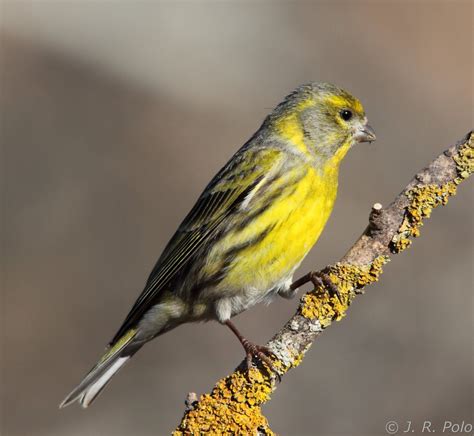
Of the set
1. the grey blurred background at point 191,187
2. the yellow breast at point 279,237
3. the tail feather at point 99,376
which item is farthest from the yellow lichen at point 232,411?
the grey blurred background at point 191,187

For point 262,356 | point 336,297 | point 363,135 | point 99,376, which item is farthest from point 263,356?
point 363,135

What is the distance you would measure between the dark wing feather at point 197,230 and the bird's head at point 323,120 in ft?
1.31

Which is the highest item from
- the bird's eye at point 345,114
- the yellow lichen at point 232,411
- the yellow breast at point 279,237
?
the bird's eye at point 345,114

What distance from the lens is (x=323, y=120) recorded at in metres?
5.84

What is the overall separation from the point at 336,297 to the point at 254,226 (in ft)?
3.47

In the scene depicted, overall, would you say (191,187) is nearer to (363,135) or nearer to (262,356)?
(363,135)

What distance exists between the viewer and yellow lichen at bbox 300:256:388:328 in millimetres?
4230

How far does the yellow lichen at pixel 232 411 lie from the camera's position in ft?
13.3

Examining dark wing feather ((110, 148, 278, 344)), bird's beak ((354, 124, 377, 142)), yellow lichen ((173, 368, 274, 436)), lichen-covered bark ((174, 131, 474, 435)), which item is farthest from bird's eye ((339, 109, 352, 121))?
yellow lichen ((173, 368, 274, 436))

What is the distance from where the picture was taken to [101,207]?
1017 cm

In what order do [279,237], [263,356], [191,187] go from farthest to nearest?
[191,187] < [279,237] < [263,356]

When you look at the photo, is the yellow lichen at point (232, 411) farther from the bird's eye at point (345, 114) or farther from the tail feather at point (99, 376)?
the bird's eye at point (345, 114)

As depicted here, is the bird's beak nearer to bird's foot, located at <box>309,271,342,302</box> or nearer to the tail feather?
bird's foot, located at <box>309,271,342,302</box>

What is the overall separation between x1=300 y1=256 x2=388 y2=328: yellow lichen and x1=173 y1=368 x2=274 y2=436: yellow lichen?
420 mm
